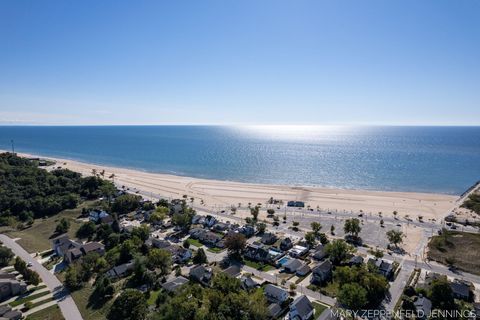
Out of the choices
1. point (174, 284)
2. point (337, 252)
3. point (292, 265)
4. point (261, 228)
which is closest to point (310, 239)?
point (337, 252)

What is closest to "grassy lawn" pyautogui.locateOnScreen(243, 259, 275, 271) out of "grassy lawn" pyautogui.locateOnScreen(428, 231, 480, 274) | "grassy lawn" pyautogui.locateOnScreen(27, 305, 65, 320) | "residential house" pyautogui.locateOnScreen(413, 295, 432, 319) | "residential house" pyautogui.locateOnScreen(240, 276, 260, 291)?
"residential house" pyautogui.locateOnScreen(240, 276, 260, 291)

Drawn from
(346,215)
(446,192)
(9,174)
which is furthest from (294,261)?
(9,174)

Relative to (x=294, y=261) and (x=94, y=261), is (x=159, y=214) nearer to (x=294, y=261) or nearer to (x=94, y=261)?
(x=94, y=261)

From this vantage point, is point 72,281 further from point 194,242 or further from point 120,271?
point 194,242

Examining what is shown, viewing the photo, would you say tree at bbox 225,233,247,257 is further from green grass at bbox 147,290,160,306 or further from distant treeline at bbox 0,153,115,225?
distant treeline at bbox 0,153,115,225

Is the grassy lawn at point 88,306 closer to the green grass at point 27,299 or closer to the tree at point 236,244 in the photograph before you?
the green grass at point 27,299

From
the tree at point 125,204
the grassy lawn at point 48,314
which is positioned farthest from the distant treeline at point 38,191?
the grassy lawn at point 48,314
